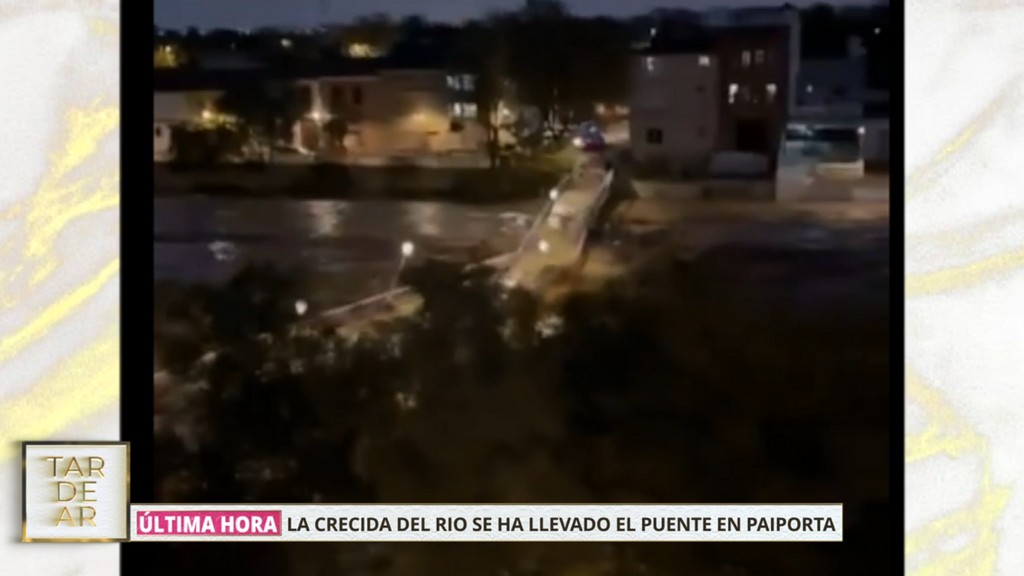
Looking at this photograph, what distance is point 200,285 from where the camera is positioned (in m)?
1.31

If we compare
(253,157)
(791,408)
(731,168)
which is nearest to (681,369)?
(791,408)

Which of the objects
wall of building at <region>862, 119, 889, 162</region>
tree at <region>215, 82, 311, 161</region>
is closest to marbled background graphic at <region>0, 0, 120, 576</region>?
tree at <region>215, 82, 311, 161</region>

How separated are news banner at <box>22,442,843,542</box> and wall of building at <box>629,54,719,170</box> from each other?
43 cm

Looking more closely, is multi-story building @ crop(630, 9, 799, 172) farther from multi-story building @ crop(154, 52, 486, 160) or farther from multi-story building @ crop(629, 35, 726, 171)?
multi-story building @ crop(154, 52, 486, 160)

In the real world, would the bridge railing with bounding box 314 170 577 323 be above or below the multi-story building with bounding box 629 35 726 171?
below

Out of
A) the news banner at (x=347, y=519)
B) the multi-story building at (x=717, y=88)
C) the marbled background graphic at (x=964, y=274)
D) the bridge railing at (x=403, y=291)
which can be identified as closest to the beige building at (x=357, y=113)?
the bridge railing at (x=403, y=291)

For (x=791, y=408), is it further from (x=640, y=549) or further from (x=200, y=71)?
(x=200, y=71)

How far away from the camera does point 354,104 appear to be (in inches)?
51.6

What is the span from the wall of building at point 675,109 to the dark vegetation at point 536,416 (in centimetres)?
14

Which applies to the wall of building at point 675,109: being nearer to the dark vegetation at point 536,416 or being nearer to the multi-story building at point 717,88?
the multi-story building at point 717,88

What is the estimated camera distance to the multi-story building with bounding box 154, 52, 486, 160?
1308mm

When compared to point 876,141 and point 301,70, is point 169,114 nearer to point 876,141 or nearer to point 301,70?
point 301,70

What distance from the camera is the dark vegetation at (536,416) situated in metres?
1.31

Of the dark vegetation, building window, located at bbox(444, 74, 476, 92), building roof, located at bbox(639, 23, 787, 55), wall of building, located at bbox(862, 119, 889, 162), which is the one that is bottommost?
the dark vegetation
